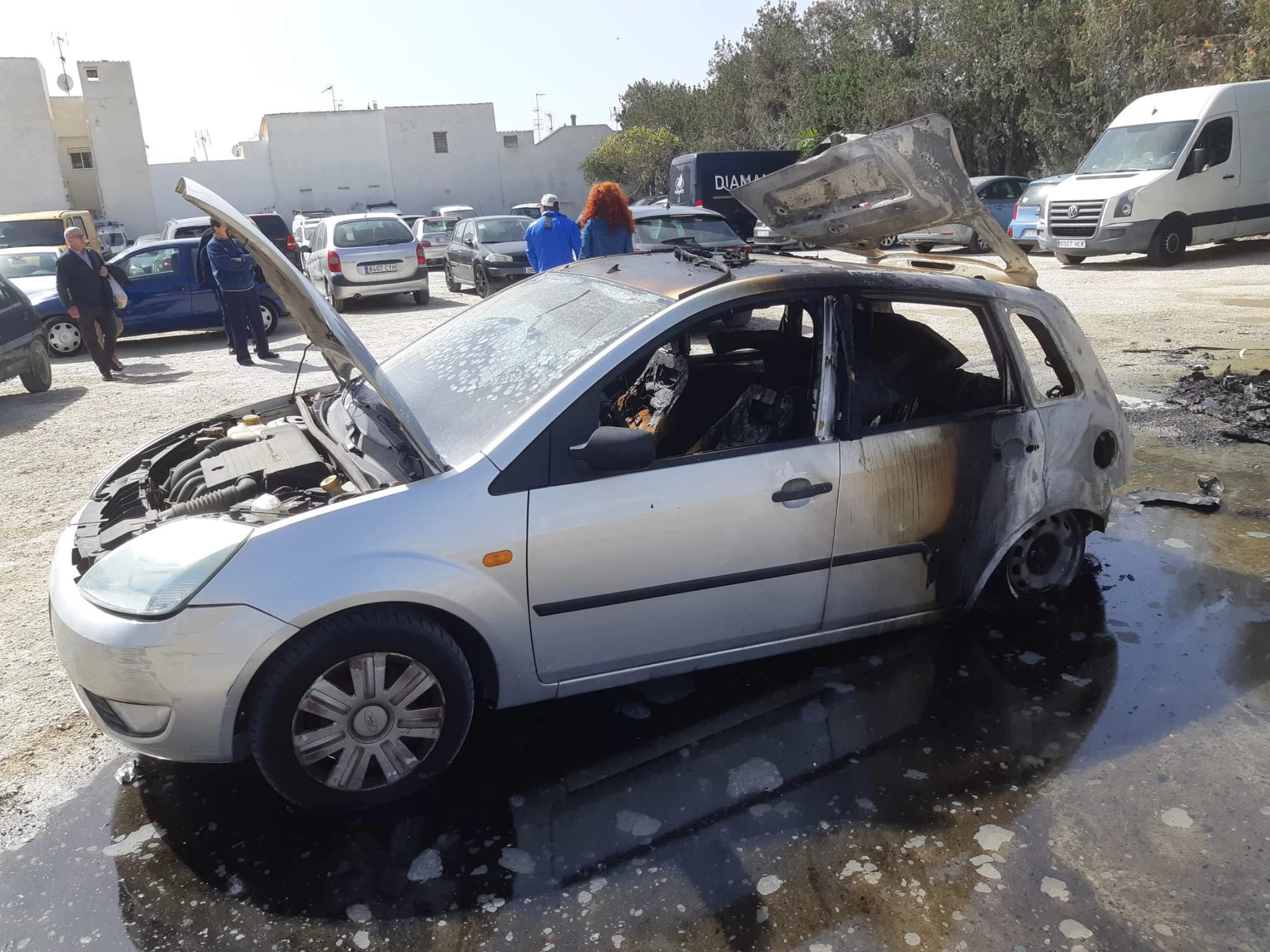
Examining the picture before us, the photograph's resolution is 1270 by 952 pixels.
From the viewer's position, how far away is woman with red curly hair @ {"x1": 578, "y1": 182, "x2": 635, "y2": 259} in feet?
26.9

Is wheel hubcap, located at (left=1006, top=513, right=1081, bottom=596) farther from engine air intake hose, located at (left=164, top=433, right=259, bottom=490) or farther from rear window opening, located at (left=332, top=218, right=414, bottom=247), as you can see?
rear window opening, located at (left=332, top=218, right=414, bottom=247)

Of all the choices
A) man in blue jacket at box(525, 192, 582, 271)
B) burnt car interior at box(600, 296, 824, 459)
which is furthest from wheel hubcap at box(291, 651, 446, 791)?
man in blue jacket at box(525, 192, 582, 271)

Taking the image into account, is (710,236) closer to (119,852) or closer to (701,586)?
(701,586)

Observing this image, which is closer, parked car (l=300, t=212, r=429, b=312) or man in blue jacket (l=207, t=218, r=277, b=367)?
man in blue jacket (l=207, t=218, r=277, b=367)

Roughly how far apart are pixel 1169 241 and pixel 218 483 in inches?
687

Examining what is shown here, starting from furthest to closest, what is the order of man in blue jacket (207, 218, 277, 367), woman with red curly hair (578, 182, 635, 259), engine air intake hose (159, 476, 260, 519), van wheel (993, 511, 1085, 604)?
man in blue jacket (207, 218, 277, 367) < woman with red curly hair (578, 182, 635, 259) < van wheel (993, 511, 1085, 604) < engine air intake hose (159, 476, 260, 519)

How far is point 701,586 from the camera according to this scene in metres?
3.25

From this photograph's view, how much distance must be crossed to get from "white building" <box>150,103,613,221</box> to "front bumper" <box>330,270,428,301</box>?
30807mm

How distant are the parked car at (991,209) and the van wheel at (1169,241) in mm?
4230

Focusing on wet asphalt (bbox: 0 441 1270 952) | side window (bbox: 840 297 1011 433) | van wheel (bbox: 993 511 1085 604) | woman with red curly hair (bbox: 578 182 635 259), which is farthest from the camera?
woman with red curly hair (bbox: 578 182 635 259)

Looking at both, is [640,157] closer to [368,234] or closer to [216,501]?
[368,234]

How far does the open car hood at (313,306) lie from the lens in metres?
Answer: 3.04

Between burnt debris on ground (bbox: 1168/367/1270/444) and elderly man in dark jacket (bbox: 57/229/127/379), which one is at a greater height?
elderly man in dark jacket (bbox: 57/229/127/379)

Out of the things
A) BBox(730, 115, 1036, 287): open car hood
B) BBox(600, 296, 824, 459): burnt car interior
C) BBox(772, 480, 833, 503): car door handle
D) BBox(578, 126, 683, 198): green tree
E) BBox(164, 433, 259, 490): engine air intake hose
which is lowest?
BBox(772, 480, 833, 503): car door handle
